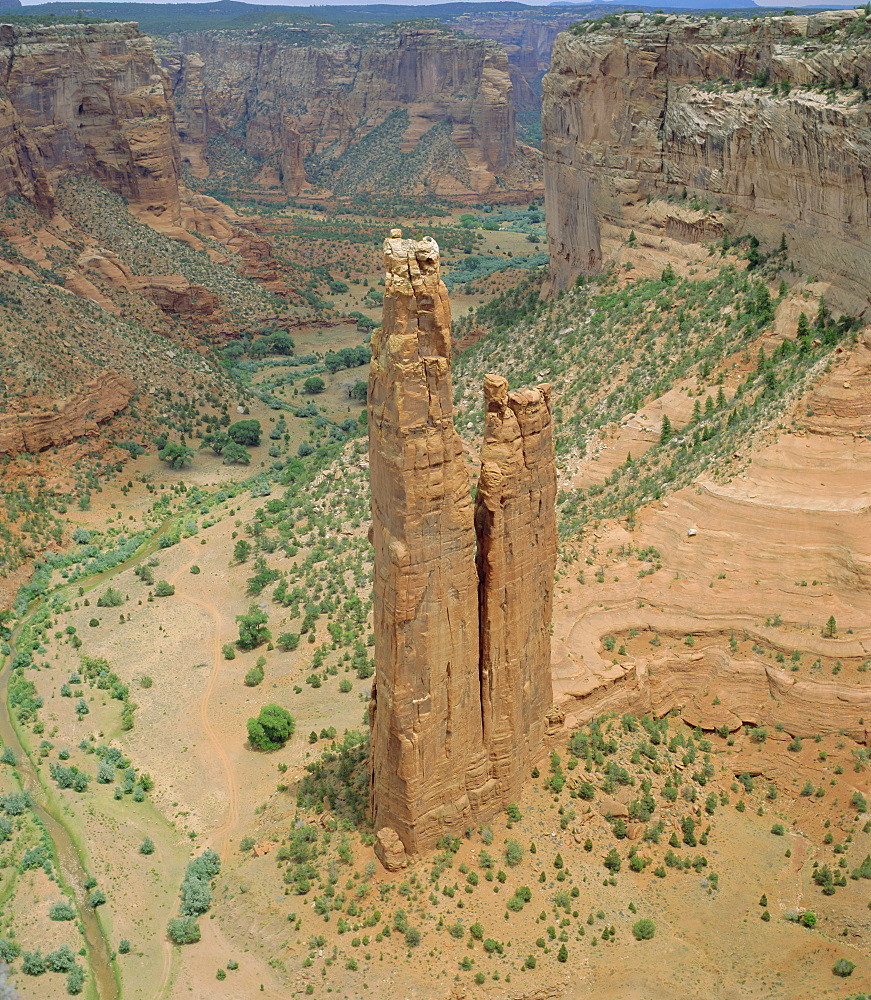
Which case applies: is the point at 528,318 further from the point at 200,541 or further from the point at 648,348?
the point at 200,541

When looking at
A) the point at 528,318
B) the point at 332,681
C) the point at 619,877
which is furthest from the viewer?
the point at 528,318

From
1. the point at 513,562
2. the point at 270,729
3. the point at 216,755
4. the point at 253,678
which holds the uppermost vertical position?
the point at 513,562

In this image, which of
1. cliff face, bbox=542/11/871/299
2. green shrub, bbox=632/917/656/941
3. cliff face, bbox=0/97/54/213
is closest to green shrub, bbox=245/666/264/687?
green shrub, bbox=632/917/656/941

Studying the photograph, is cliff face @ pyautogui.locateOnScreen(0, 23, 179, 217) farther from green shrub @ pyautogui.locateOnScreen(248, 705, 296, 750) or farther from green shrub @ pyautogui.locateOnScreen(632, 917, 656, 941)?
green shrub @ pyautogui.locateOnScreen(632, 917, 656, 941)

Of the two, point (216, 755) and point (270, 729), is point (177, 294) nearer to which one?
point (216, 755)

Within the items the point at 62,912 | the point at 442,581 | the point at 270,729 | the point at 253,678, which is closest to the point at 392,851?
the point at 442,581

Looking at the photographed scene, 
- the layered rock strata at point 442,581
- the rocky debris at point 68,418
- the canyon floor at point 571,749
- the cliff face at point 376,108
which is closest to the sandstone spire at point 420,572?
the layered rock strata at point 442,581

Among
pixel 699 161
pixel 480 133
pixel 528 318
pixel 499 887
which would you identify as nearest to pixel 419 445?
pixel 499 887
